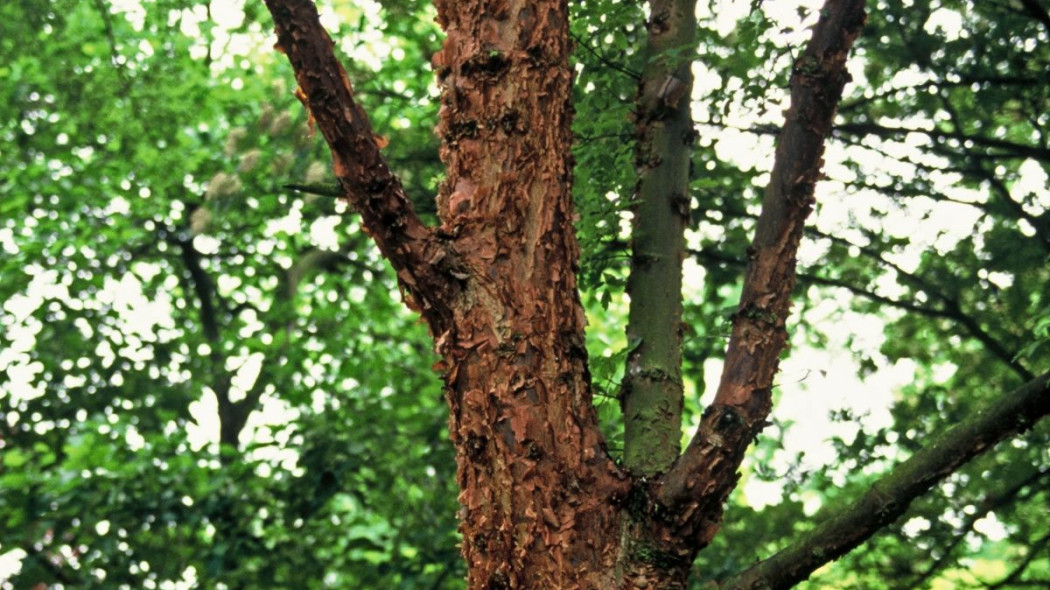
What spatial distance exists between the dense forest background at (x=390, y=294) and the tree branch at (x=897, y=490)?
211 millimetres

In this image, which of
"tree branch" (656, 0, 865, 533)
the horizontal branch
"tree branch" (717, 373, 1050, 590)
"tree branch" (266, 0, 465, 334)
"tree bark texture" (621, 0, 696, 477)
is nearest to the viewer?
"tree branch" (266, 0, 465, 334)

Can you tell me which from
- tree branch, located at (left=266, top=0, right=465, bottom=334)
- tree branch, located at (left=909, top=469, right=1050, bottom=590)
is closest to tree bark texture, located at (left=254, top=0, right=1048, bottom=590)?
tree branch, located at (left=266, top=0, right=465, bottom=334)

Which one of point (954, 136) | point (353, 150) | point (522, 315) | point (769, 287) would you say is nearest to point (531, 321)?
point (522, 315)

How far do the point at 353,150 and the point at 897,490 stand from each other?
1.38 meters

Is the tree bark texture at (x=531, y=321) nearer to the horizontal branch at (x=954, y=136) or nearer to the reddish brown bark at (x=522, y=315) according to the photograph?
the reddish brown bark at (x=522, y=315)

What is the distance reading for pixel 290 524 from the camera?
683cm

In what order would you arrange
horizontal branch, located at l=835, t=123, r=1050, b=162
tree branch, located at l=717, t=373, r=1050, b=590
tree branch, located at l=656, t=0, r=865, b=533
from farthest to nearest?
horizontal branch, located at l=835, t=123, r=1050, b=162 → tree branch, located at l=717, t=373, r=1050, b=590 → tree branch, located at l=656, t=0, r=865, b=533

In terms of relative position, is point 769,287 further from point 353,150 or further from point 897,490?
point 353,150

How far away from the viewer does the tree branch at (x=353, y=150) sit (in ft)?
7.50

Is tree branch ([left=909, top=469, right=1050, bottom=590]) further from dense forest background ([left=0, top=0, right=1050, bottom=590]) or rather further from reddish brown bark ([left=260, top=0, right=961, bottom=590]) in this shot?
reddish brown bark ([left=260, top=0, right=961, bottom=590])

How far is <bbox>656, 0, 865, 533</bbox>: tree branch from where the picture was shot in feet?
8.05

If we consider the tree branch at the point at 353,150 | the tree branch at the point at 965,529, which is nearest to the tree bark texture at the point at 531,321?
the tree branch at the point at 353,150

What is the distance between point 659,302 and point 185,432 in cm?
492

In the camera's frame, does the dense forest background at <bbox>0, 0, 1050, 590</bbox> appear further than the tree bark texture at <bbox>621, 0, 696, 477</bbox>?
Yes
